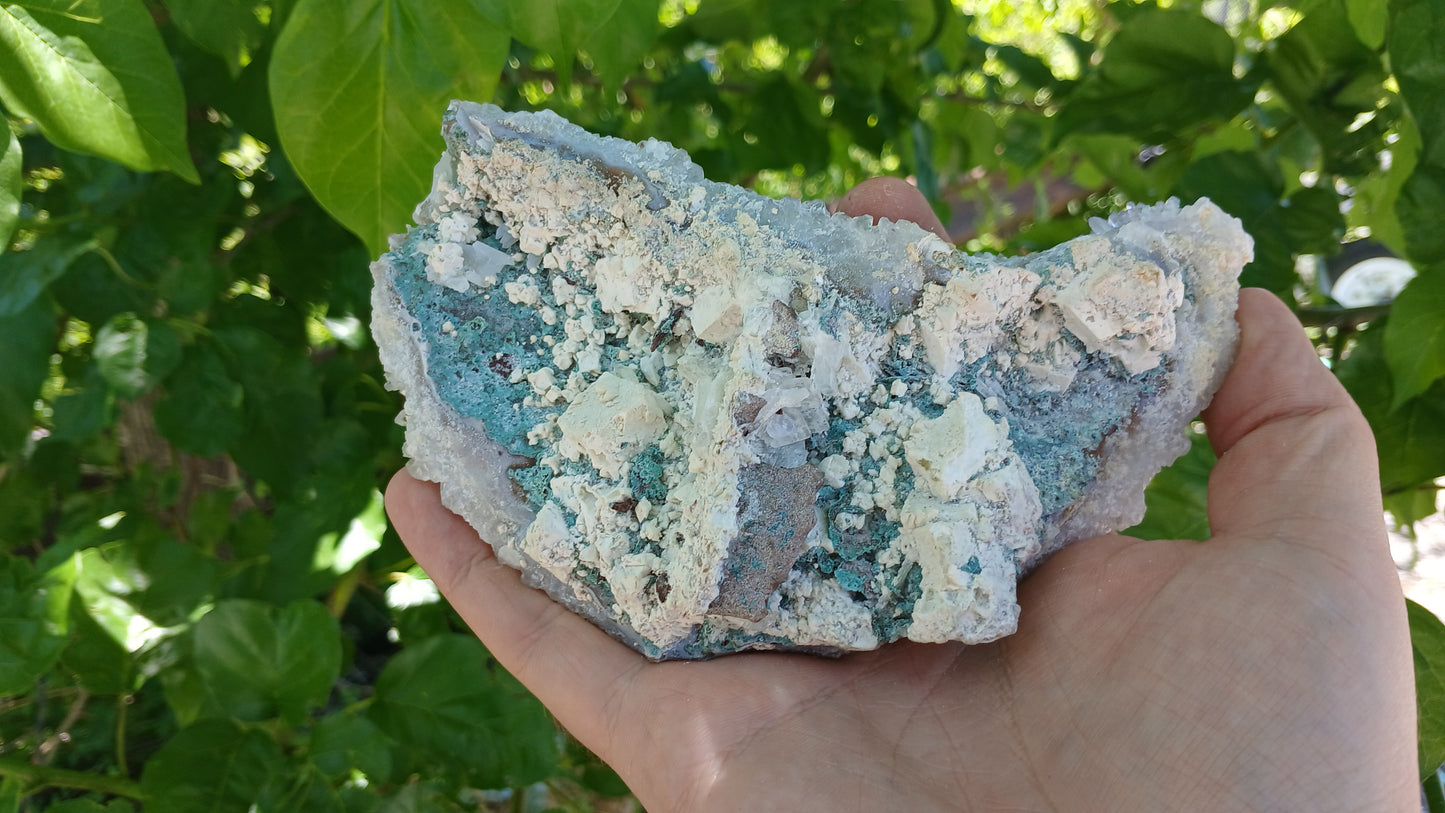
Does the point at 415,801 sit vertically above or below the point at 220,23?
Result: below

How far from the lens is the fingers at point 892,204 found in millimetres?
910

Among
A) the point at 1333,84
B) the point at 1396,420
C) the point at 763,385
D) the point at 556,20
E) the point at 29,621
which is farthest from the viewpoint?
the point at 1333,84

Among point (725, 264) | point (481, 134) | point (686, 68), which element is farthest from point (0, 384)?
point (686, 68)

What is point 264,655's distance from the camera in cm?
87

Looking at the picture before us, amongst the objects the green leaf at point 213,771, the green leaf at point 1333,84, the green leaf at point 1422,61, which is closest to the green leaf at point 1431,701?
the green leaf at point 1422,61

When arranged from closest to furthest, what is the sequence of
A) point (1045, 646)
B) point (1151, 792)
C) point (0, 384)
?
1. point (1151, 792)
2. point (1045, 646)
3. point (0, 384)

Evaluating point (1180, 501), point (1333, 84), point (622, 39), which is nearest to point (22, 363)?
point (622, 39)

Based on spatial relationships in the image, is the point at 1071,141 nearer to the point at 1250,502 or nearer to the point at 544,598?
the point at 1250,502

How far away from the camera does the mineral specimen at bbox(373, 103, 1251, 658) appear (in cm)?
70

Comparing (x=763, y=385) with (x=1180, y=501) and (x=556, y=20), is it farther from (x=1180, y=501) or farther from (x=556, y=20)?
(x=1180, y=501)

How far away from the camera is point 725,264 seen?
750mm

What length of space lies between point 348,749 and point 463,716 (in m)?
0.11

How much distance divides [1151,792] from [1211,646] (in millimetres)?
110

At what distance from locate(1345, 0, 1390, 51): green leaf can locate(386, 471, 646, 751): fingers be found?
0.83 m
